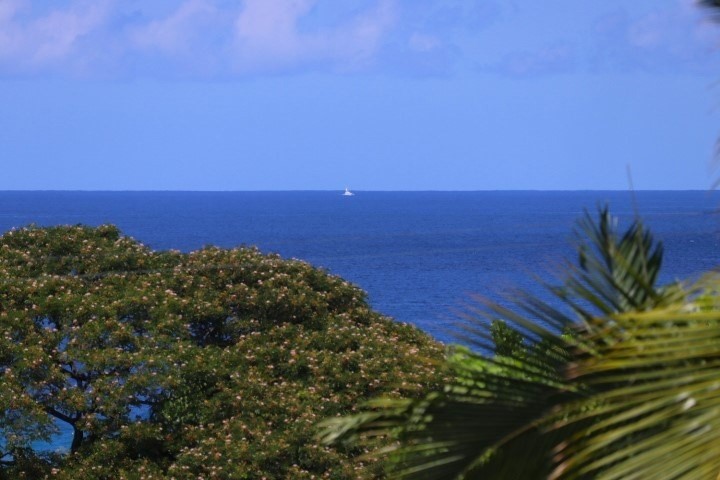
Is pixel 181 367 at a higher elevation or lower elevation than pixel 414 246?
higher

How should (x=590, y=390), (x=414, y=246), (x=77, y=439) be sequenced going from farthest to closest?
(x=414, y=246), (x=77, y=439), (x=590, y=390)

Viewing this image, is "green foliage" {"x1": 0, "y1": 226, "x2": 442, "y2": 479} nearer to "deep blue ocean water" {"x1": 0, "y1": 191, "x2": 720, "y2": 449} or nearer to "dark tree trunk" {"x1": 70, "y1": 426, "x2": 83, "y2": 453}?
"dark tree trunk" {"x1": 70, "y1": 426, "x2": 83, "y2": 453}

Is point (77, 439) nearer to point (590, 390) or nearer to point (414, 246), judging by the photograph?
point (590, 390)

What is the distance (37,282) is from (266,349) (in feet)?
9.31

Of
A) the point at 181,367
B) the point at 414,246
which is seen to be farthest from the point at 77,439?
the point at 414,246

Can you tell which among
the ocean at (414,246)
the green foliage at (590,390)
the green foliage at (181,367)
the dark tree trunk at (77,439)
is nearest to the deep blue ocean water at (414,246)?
the ocean at (414,246)

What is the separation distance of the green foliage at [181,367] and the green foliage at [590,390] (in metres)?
7.51

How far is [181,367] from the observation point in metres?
12.1

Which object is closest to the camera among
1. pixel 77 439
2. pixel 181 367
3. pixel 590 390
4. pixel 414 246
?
pixel 590 390

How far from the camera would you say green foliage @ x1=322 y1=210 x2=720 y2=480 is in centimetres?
250

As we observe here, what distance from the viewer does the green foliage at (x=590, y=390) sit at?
8.20 feet

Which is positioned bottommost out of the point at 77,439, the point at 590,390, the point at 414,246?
the point at 414,246

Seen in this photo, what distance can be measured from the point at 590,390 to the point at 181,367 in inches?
373

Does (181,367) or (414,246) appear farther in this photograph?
(414,246)
